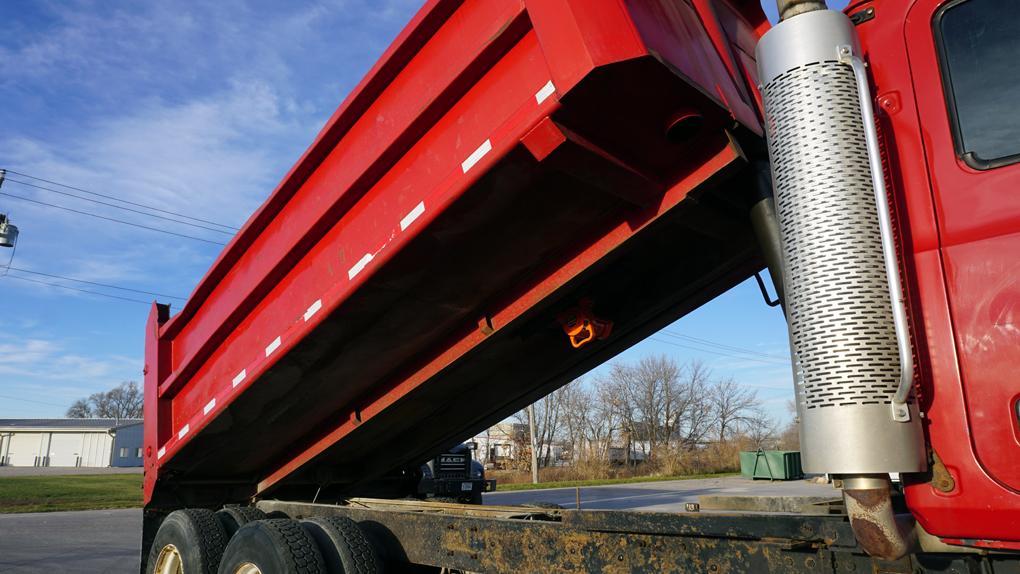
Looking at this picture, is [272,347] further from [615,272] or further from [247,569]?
[615,272]

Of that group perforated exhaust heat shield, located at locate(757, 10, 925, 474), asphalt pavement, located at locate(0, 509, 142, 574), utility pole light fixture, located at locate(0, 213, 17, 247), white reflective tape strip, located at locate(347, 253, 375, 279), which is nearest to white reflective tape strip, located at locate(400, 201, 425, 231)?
white reflective tape strip, located at locate(347, 253, 375, 279)

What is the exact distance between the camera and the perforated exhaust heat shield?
1.93m

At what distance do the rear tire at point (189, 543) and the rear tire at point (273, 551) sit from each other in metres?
0.49

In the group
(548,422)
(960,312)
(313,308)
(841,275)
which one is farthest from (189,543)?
(548,422)

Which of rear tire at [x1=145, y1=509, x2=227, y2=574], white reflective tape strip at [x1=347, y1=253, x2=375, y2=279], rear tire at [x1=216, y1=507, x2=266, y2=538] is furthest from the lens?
rear tire at [x1=216, y1=507, x2=266, y2=538]

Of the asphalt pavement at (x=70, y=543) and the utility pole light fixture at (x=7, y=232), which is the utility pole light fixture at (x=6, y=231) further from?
the asphalt pavement at (x=70, y=543)

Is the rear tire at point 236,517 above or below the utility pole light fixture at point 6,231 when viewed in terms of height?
below

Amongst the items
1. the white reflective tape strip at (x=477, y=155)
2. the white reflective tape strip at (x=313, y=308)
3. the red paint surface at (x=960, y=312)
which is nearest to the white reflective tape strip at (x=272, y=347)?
the white reflective tape strip at (x=313, y=308)

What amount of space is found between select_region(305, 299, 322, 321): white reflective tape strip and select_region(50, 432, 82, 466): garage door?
250 ft

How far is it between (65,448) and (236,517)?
76.1m

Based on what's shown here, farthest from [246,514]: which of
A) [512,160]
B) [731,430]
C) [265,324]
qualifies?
[731,430]

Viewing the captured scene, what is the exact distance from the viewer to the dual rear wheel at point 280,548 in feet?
11.6

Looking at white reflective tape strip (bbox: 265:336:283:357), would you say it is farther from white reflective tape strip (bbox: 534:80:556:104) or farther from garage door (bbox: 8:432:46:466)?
garage door (bbox: 8:432:46:466)

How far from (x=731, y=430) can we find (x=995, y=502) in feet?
196
